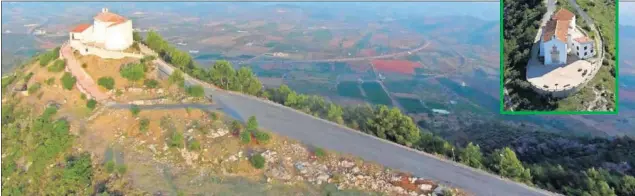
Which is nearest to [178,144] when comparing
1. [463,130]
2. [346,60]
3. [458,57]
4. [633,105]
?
[463,130]

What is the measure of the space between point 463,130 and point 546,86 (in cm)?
2118

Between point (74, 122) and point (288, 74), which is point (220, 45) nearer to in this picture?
point (288, 74)

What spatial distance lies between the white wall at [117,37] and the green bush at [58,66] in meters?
1.88

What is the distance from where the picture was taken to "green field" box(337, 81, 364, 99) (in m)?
48.4

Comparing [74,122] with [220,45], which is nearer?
[74,122]

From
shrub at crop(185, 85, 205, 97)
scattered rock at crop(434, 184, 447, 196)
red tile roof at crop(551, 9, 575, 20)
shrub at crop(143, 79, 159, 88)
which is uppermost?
A: red tile roof at crop(551, 9, 575, 20)

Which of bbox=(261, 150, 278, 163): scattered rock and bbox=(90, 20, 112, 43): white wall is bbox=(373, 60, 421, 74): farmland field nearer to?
bbox=(90, 20, 112, 43): white wall

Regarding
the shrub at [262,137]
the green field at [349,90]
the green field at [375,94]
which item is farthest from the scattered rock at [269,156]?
the green field at [349,90]

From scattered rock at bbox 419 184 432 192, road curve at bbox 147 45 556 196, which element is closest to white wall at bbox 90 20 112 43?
road curve at bbox 147 45 556 196

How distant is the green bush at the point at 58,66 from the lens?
2214 cm

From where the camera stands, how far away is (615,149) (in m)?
22.7

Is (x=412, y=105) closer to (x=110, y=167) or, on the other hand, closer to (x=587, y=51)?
(x=110, y=167)

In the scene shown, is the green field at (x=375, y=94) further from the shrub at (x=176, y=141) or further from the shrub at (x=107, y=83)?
the shrub at (x=176, y=141)

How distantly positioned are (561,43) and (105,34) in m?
18.7
